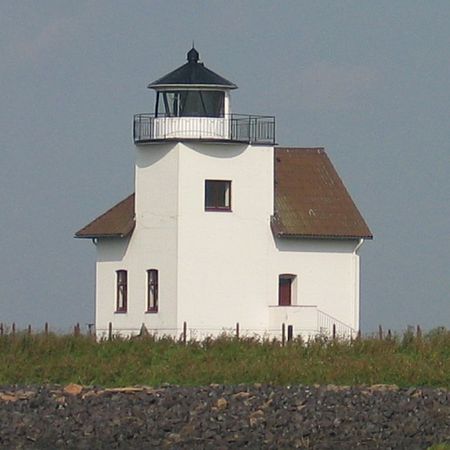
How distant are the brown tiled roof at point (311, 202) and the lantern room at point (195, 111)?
2.11 m

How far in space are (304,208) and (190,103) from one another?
3959 mm

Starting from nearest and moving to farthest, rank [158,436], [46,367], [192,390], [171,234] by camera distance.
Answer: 1. [158,436]
2. [192,390]
3. [46,367]
4. [171,234]

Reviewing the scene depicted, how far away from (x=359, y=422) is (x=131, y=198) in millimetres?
18916

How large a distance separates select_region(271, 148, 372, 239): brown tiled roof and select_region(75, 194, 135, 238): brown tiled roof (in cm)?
357

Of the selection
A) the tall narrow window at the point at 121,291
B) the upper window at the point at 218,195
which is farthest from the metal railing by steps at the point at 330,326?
Answer: the tall narrow window at the point at 121,291

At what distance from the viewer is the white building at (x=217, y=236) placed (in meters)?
48.0

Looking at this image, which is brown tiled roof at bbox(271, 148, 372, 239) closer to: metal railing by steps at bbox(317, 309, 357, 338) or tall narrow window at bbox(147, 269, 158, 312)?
metal railing by steps at bbox(317, 309, 357, 338)

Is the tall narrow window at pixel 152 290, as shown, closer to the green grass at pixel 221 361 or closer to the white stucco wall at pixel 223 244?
the white stucco wall at pixel 223 244

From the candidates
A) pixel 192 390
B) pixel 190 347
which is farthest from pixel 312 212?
pixel 192 390

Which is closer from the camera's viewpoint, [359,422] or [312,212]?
[359,422]

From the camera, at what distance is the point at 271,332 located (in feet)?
159

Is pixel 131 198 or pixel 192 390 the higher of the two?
pixel 131 198

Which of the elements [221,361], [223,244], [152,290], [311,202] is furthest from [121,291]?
[221,361]

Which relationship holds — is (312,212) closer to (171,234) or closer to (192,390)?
(171,234)
